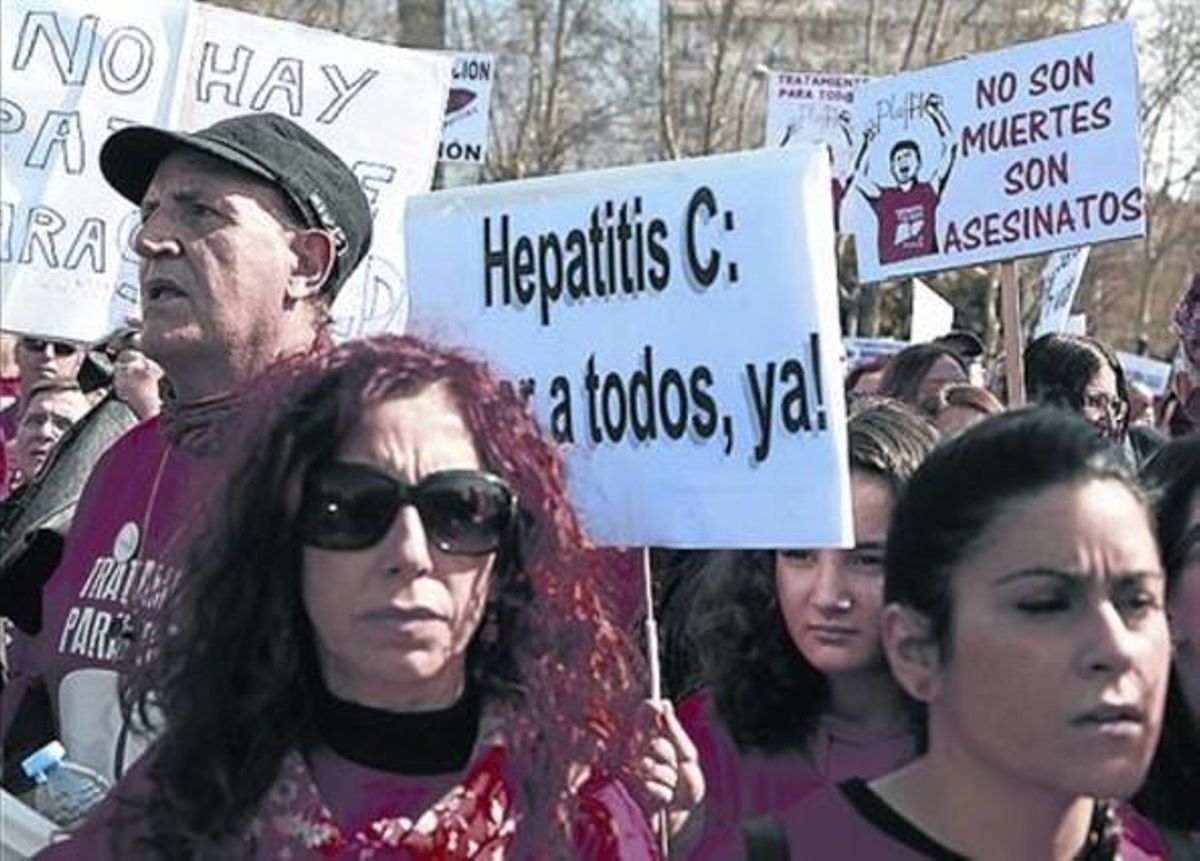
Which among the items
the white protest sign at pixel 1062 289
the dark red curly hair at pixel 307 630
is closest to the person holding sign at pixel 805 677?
the dark red curly hair at pixel 307 630

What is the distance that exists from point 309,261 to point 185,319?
8.7 inches

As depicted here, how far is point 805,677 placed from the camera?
13.0 feet

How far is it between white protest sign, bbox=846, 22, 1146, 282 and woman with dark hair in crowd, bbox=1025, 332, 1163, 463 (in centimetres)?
29

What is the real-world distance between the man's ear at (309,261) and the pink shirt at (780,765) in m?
0.89

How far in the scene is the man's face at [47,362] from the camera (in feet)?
25.0

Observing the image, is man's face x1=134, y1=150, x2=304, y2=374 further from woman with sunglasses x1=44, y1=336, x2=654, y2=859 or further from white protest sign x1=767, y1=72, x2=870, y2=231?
white protest sign x1=767, y1=72, x2=870, y2=231

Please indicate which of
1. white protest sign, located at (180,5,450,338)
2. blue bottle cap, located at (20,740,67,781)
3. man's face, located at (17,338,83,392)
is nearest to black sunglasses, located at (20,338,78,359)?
man's face, located at (17,338,83,392)

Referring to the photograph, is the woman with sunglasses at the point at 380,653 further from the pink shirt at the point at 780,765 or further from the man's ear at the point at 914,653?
the pink shirt at the point at 780,765

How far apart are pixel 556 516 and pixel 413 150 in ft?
8.27

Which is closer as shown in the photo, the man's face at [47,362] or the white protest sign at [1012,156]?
the white protest sign at [1012,156]

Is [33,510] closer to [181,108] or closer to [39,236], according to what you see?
[39,236]

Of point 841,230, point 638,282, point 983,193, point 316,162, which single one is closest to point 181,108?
point 316,162

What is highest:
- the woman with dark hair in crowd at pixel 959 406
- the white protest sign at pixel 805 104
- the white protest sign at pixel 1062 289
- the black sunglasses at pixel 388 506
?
the white protest sign at pixel 805 104

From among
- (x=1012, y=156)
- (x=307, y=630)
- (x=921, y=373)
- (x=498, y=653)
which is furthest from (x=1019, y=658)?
(x=1012, y=156)
